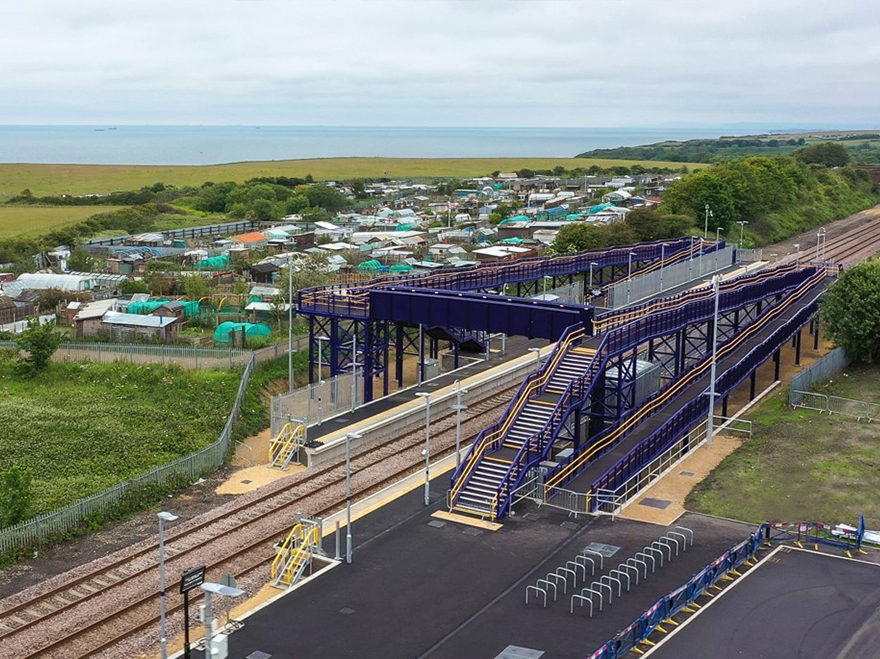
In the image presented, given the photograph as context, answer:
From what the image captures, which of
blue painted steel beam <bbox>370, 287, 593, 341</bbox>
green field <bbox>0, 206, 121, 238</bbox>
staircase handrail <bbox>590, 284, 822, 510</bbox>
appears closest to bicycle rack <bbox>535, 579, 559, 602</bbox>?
staircase handrail <bbox>590, 284, 822, 510</bbox>

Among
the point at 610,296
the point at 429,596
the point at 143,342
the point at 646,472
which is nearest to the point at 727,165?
the point at 610,296

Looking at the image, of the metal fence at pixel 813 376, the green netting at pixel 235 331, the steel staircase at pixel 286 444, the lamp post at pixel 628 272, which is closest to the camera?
the steel staircase at pixel 286 444

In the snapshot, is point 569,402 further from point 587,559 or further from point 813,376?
point 813,376

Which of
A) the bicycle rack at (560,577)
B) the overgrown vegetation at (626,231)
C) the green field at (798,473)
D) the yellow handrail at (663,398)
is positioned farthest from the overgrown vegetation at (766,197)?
the bicycle rack at (560,577)

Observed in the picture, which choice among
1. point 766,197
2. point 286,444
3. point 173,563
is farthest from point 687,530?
point 766,197

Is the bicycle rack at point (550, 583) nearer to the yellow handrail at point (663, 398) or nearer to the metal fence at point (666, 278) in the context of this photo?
the yellow handrail at point (663, 398)

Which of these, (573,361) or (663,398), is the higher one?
(573,361)
